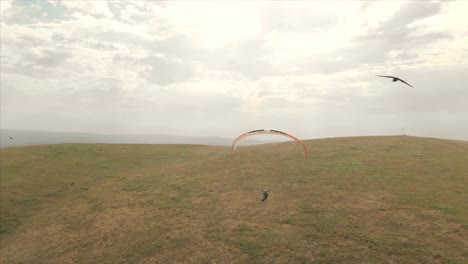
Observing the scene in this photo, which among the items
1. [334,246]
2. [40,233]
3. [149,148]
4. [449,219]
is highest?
[149,148]

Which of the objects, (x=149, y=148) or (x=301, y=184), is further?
(x=149, y=148)

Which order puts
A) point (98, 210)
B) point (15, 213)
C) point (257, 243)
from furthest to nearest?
point (15, 213) < point (98, 210) < point (257, 243)

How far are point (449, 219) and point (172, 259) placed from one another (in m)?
17.2

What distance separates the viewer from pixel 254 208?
23.9 metres

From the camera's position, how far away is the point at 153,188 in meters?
31.5

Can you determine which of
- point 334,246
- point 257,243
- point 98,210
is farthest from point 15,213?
point 334,246

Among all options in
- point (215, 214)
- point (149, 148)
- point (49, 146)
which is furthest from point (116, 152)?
point (215, 214)

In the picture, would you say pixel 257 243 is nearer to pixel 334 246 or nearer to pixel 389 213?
pixel 334 246

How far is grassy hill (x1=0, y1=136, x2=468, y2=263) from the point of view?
59.2 feet

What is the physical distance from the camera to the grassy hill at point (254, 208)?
18.0 metres

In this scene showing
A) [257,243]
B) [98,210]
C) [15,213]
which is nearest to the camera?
[257,243]

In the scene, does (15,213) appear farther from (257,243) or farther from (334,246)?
(334,246)

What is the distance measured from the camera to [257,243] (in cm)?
1895

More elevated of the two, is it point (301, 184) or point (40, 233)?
point (301, 184)
